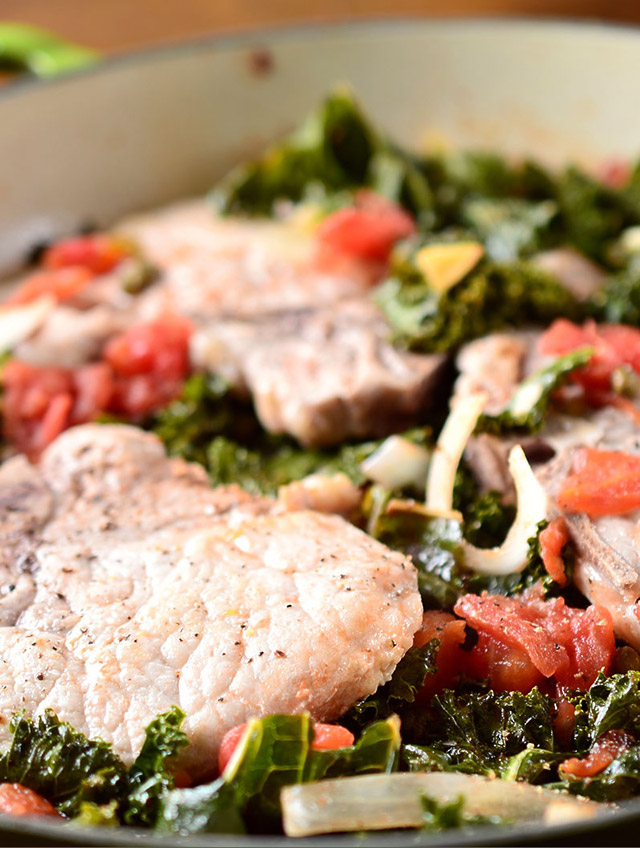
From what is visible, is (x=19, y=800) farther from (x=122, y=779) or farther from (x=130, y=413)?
(x=130, y=413)

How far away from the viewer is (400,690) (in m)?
2.99

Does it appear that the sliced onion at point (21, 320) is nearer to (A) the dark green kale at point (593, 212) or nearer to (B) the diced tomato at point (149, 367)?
(B) the diced tomato at point (149, 367)

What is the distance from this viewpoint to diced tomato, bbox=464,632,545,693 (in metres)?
3.07

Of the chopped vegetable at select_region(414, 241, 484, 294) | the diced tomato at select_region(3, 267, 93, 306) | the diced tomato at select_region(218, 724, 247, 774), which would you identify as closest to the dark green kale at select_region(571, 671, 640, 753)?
the diced tomato at select_region(218, 724, 247, 774)

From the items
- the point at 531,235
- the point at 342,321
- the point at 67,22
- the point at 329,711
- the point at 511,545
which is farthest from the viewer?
the point at 67,22

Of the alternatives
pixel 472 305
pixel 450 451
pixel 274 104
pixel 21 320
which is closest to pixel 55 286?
pixel 21 320

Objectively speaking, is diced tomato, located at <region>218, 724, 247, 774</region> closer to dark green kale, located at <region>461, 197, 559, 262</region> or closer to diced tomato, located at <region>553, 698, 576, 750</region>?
diced tomato, located at <region>553, 698, 576, 750</region>

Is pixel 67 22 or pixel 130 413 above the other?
Result: pixel 67 22

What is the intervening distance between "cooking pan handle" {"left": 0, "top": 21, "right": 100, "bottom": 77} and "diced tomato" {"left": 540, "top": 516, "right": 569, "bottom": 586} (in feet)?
14.5

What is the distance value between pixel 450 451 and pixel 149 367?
1.76 meters

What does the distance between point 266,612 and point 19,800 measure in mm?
905

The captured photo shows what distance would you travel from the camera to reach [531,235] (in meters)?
5.16

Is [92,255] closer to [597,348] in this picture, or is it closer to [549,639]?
[597,348]

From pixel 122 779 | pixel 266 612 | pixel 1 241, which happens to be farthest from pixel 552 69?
pixel 122 779
